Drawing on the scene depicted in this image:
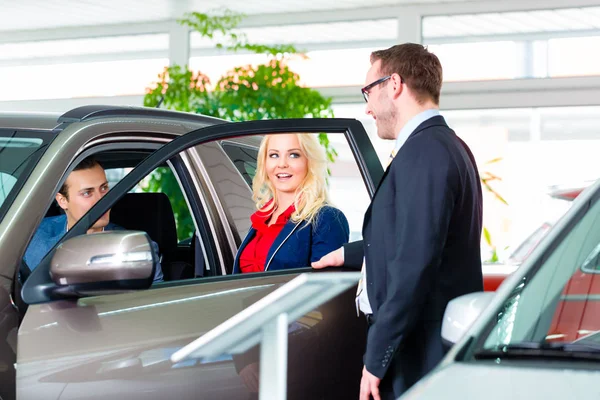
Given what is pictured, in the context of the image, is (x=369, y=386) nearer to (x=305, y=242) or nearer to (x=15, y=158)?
(x=305, y=242)

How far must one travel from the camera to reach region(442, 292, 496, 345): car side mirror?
5.38 feet

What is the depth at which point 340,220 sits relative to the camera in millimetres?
2590

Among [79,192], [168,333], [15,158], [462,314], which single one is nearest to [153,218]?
[79,192]

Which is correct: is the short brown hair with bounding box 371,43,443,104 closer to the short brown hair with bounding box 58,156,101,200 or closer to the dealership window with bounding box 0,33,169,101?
the short brown hair with bounding box 58,156,101,200

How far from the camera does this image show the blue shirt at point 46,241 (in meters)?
2.71

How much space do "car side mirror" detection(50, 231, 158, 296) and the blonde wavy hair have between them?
0.73m

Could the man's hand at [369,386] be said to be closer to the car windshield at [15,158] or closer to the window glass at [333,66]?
the car windshield at [15,158]

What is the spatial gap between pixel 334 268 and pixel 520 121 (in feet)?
23.1

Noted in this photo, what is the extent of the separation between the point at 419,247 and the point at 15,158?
42.1 inches

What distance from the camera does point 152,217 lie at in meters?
3.22

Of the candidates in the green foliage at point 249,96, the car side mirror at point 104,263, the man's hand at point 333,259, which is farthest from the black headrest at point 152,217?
the green foliage at point 249,96

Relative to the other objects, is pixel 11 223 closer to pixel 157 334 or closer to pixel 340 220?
pixel 157 334

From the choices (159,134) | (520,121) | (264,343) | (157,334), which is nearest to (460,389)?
(264,343)

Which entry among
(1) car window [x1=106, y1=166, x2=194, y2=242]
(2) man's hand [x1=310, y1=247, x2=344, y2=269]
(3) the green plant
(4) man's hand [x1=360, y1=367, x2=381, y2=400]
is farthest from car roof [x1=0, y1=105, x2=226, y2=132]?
(3) the green plant
